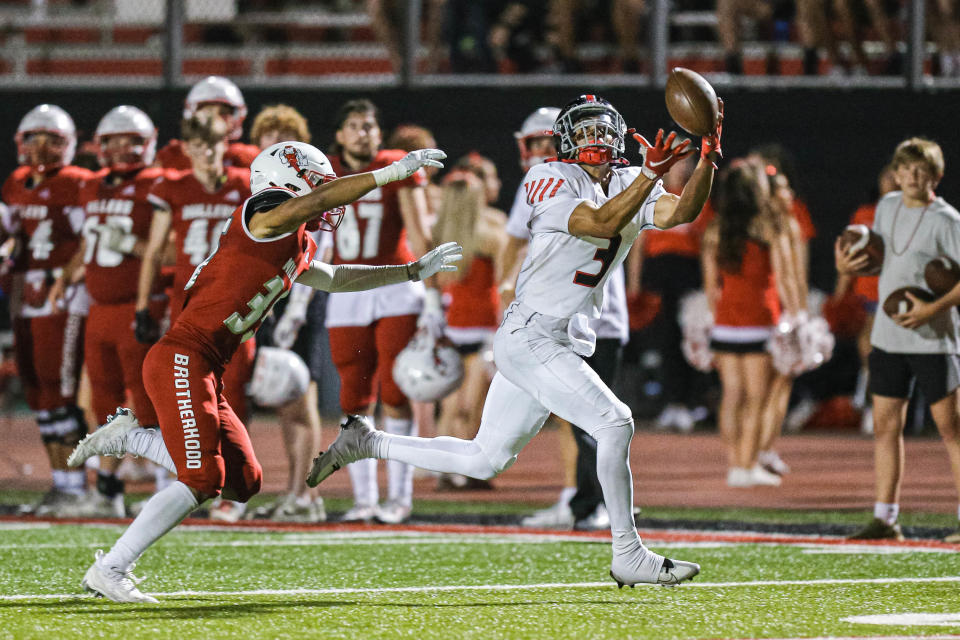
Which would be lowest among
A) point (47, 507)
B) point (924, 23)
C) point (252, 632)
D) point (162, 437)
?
point (47, 507)

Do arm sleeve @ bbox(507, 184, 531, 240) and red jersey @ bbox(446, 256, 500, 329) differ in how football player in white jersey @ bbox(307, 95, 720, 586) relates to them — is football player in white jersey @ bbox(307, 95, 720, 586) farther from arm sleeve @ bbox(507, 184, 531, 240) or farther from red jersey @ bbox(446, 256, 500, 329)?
red jersey @ bbox(446, 256, 500, 329)

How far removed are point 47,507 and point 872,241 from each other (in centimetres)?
436

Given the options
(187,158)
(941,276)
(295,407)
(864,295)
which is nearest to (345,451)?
(295,407)

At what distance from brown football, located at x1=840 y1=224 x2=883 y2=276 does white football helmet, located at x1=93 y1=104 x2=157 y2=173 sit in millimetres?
3640

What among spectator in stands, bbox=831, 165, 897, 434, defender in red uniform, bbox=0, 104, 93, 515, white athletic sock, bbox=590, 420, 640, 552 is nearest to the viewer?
white athletic sock, bbox=590, 420, 640, 552

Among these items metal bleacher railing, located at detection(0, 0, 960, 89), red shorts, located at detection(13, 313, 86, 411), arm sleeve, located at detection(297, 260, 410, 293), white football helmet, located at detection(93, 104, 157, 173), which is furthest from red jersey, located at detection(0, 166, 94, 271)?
metal bleacher railing, located at detection(0, 0, 960, 89)

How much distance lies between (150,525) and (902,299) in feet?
11.8

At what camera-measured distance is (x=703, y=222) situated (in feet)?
41.6

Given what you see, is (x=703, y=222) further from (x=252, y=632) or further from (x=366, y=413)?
(x=252, y=632)

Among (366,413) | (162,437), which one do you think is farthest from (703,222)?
(162,437)

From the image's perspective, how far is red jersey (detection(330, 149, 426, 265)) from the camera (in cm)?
830

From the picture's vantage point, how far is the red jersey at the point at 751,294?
1009cm

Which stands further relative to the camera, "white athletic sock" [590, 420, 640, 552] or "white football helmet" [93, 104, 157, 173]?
"white football helmet" [93, 104, 157, 173]

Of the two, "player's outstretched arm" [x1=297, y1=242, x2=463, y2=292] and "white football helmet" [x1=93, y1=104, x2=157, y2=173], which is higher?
"white football helmet" [x1=93, y1=104, x2=157, y2=173]
